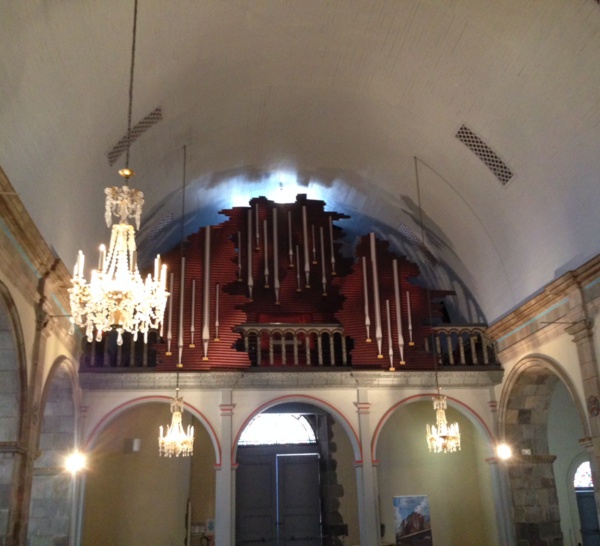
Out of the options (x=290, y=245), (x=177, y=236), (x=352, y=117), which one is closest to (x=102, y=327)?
(x=352, y=117)

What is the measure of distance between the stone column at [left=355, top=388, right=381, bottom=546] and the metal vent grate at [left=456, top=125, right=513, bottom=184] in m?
4.98

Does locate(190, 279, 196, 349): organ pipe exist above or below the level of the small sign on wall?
above

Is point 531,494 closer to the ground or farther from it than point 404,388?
closer to the ground

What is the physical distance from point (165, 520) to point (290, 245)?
6.78m

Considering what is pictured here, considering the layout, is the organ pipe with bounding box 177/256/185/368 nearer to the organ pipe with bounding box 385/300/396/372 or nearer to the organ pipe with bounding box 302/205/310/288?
the organ pipe with bounding box 302/205/310/288

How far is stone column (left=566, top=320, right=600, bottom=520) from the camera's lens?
35.9 ft

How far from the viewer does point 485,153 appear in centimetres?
1262

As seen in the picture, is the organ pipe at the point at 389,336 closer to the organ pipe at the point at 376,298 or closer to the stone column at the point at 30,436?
the organ pipe at the point at 376,298

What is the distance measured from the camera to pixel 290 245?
656 inches

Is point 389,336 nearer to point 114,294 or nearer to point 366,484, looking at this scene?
point 366,484

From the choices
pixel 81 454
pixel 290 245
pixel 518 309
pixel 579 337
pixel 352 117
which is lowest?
pixel 81 454

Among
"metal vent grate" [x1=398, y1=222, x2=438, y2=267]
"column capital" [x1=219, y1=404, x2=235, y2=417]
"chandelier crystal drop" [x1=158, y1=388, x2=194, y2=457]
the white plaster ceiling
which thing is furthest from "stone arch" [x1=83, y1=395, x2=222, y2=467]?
"metal vent grate" [x1=398, y1=222, x2=438, y2=267]

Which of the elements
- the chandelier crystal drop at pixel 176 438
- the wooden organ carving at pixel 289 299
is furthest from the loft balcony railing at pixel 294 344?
the chandelier crystal drop at pixel 176 438

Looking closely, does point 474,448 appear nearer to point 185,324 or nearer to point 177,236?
point 185,324
